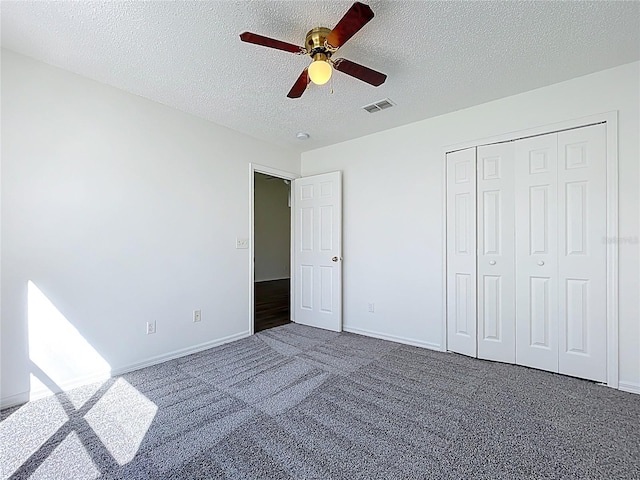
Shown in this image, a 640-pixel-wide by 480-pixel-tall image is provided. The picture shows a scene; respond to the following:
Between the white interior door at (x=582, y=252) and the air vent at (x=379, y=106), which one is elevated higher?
the air vent at (x=379, y=106)

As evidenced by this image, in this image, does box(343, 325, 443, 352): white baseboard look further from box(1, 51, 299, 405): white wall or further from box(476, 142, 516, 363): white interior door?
box(1, 51, 299, 405): white wall

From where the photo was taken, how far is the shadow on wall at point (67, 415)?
1.61m

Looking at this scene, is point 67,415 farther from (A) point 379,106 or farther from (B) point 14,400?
(A) point 379,106

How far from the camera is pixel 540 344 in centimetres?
270

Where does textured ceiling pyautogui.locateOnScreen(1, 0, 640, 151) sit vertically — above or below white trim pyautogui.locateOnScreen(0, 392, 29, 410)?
above

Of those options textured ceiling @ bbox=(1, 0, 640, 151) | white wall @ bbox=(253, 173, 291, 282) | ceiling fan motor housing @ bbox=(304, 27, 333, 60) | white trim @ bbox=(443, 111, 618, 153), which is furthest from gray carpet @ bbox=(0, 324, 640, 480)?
white wall @ bbox=(253, 173, 291, 282)

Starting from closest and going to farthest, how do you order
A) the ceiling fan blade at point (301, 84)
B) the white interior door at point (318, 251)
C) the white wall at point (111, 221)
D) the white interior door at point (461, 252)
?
the ceiling fan blade at point (301, 84) < the white wall at point (111, 221) < the white interior door at point (461, 252) < the white interior door at point (318, 251)

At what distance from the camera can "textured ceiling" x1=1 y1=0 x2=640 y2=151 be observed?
5.85ft

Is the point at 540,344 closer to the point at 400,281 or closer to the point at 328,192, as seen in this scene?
the point at 400,281

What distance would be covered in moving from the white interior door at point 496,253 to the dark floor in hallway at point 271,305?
259 cm

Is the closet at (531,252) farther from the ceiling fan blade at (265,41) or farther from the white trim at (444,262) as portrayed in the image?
the ceiling fan blade at (265,41)

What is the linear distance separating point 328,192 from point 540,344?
9.09 feet

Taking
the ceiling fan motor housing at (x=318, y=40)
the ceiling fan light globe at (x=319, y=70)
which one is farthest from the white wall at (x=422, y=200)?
the ceiling fan light globe at (x=319, y=70)

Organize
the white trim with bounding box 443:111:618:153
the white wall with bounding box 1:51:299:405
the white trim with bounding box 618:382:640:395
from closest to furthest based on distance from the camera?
the white wall with bounding box 1:51:299:405, the white trim with bounding box 618:382:640:395, the white trim with bounding box 443:111:618:153
